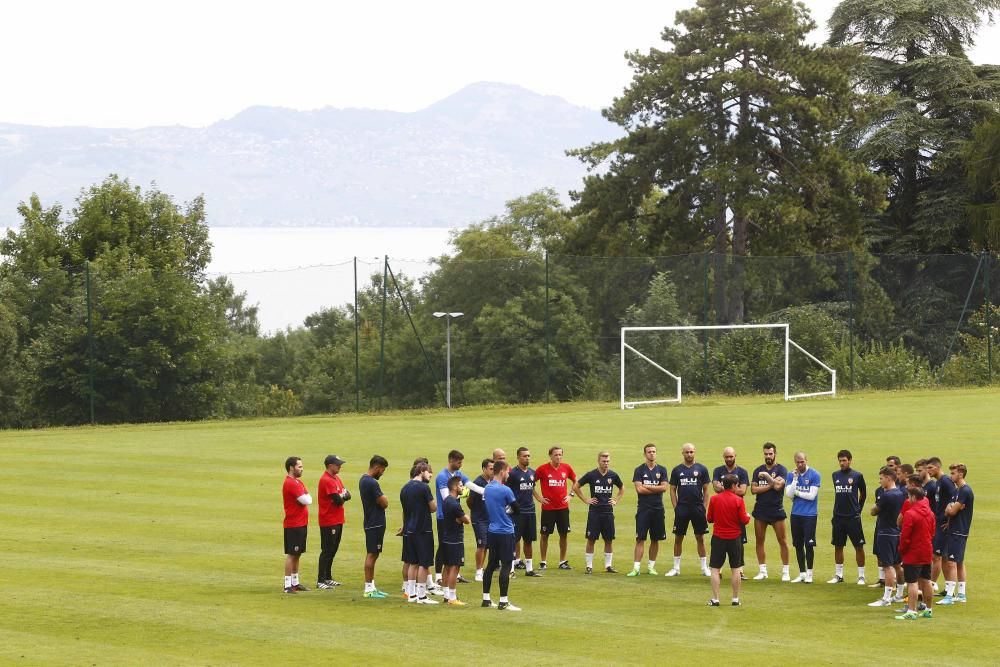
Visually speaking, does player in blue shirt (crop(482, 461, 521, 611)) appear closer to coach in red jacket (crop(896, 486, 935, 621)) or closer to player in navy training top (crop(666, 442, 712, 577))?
player in navy training top (crop(666, 442, 712, 577))

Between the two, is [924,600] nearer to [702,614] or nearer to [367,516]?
[702,614]

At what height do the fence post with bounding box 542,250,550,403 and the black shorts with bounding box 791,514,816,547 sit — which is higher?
the fence post with bounding box 542,250,550,403

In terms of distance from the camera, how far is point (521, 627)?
1541cm

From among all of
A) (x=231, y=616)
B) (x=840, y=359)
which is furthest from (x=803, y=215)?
(x=231, y=616)

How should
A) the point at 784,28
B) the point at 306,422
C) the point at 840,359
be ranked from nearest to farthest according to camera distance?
the point at 306,422 → the point at 840,359 → the point at 784,28

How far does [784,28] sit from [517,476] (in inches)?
1764

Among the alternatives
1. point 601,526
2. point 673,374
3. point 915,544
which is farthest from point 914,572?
point 673,374

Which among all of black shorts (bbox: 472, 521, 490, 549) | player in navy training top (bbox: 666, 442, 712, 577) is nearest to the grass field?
player in navy training top (bbox: 666, 442, 712, 577)

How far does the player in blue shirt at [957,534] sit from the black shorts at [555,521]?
16.8ft

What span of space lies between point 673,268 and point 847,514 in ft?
103

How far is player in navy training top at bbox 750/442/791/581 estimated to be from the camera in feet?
60.6

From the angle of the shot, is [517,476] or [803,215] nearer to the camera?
[517,476]

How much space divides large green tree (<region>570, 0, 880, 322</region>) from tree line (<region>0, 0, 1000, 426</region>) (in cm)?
11

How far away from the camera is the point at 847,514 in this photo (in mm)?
18094
